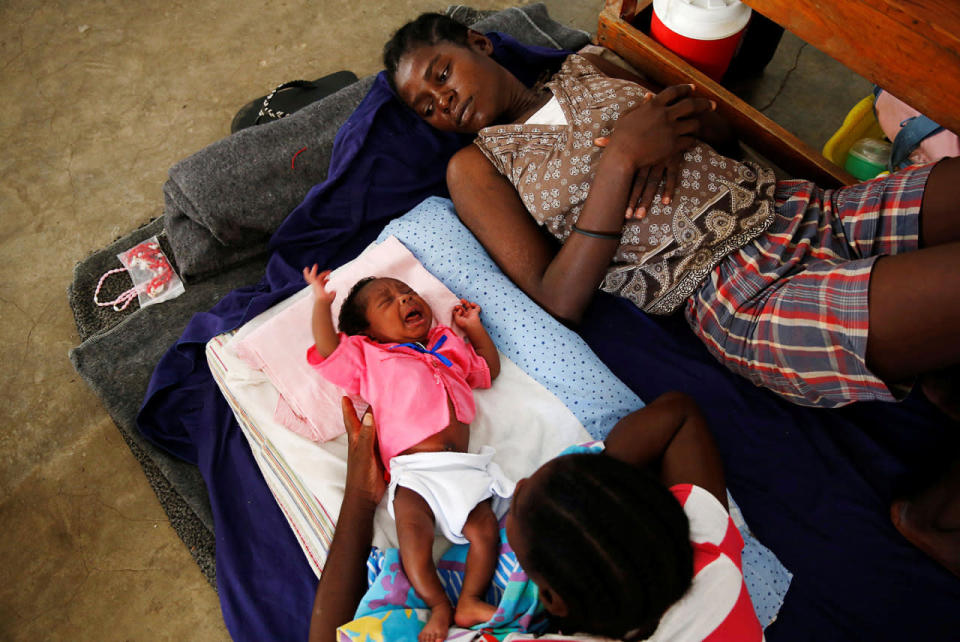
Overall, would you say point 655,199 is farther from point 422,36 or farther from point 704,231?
point 422,36

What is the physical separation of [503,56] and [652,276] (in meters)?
1.15

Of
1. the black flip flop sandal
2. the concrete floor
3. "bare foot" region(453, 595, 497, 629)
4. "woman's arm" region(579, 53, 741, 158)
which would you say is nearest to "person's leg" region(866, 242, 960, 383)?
"woman's arm" region(579, 53, 741, 158)

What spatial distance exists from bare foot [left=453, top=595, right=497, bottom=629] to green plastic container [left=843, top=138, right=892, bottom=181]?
2.16 meters

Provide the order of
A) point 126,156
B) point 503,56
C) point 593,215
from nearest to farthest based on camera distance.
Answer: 1. point 593,215
2. point 503,56
3. point 126,156

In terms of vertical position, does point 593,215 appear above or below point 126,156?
above

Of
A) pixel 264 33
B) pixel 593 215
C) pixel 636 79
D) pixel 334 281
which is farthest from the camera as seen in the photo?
pixel 264 33

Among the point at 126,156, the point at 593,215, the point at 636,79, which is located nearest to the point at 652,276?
the point at 593,215

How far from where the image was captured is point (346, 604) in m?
1.43

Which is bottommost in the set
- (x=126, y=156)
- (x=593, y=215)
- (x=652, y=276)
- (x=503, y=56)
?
(x=126, y=156)

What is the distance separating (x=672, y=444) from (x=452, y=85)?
49.0 inches

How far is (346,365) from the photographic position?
65.0 inches

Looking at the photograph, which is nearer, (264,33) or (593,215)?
(593,215)

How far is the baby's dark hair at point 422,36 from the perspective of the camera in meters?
1.95

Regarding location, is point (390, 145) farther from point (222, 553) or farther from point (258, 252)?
point (222, 553)
